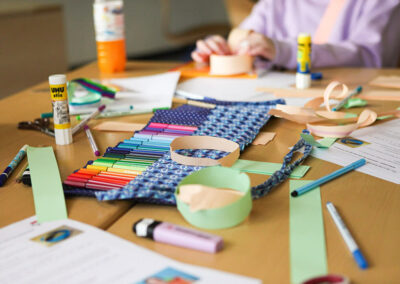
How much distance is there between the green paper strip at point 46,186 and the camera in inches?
26.4

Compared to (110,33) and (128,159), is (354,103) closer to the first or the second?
(128,159)

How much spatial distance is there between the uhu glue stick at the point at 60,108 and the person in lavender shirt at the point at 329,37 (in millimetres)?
720

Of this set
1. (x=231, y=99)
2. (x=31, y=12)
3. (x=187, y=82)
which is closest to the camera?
(x=231, y=99)

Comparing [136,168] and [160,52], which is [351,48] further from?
[160,52]

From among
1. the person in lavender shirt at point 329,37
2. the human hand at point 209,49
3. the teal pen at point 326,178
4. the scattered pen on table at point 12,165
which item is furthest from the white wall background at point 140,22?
the teal pen at point 326,178

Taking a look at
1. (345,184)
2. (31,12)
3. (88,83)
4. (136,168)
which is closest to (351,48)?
(88,83)

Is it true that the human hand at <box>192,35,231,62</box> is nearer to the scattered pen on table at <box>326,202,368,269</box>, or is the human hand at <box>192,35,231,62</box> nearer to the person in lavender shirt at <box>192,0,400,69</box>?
the person in lavender shirt at <box>192,0,400,69</box>

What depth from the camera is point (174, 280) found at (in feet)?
1.71

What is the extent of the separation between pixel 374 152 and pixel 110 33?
0.95m

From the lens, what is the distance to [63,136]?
954 mm

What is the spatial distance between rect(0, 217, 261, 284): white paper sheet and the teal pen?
232 mm

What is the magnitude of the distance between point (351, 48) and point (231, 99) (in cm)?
65

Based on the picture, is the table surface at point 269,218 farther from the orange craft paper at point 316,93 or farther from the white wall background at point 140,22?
the white wall background at point 140,22

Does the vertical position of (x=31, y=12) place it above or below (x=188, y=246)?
above
